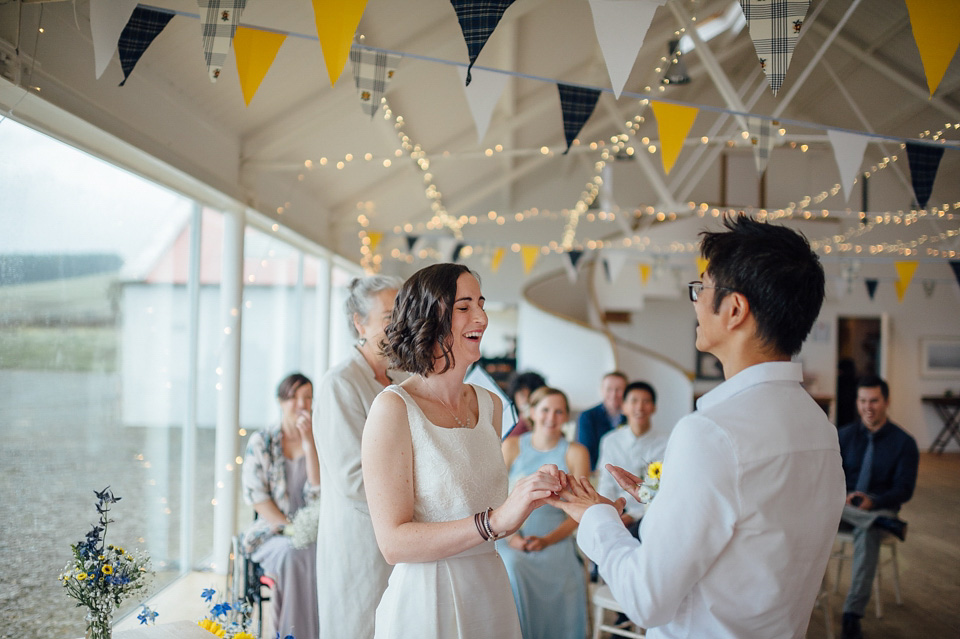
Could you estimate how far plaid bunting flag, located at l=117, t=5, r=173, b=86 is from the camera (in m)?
2.49

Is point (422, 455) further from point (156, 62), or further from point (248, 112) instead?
point (248, 112)

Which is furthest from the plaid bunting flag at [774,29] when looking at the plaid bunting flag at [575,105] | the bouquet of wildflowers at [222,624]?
the bouquet of wildflowers at [222,624]

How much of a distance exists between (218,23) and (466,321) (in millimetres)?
1526

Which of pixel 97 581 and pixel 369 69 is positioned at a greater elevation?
pixel 369 69

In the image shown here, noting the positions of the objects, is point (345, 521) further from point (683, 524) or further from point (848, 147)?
point (848, 147)

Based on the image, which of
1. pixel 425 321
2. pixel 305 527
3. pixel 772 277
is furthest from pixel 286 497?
pixel 772 277

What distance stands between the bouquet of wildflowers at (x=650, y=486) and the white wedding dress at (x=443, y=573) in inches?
15.1

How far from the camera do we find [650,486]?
6.74ft

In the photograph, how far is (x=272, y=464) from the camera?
367 cm

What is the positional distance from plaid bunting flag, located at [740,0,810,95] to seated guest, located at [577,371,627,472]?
3127mm

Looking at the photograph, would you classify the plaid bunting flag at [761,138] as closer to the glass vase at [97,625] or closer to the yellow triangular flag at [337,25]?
the yellow triangular flag at [337,25]

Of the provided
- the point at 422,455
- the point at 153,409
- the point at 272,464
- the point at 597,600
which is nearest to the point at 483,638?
the point at 422,455

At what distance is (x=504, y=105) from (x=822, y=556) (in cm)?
760

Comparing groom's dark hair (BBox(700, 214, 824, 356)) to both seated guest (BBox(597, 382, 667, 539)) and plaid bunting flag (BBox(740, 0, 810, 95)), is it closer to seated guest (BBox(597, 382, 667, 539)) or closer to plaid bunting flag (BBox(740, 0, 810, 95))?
plaid bunting flag (BBox(740, 0, 810, 95))
